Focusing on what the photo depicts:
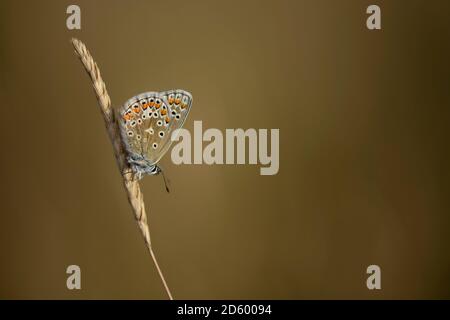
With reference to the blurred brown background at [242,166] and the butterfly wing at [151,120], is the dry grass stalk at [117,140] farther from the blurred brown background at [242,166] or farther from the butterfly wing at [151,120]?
the blurred brown background at [242,166]

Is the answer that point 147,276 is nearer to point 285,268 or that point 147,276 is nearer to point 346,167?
point 285,268

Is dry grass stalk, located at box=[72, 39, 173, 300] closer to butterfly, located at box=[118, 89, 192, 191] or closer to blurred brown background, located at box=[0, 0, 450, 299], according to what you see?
butterfly, located at box=[118, 89, 192, 191]

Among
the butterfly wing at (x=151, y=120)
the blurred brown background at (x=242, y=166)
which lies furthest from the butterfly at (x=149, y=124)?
the blurred brown background at (x=242, y=166)

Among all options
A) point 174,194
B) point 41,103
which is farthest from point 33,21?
point 174,194

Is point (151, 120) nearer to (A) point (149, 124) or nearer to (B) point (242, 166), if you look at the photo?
(A) point (149, 124)

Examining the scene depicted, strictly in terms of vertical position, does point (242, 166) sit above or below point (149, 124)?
below

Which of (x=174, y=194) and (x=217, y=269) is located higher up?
(x=174, y=194)

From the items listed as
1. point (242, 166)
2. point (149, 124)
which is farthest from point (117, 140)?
point (242, 166)
